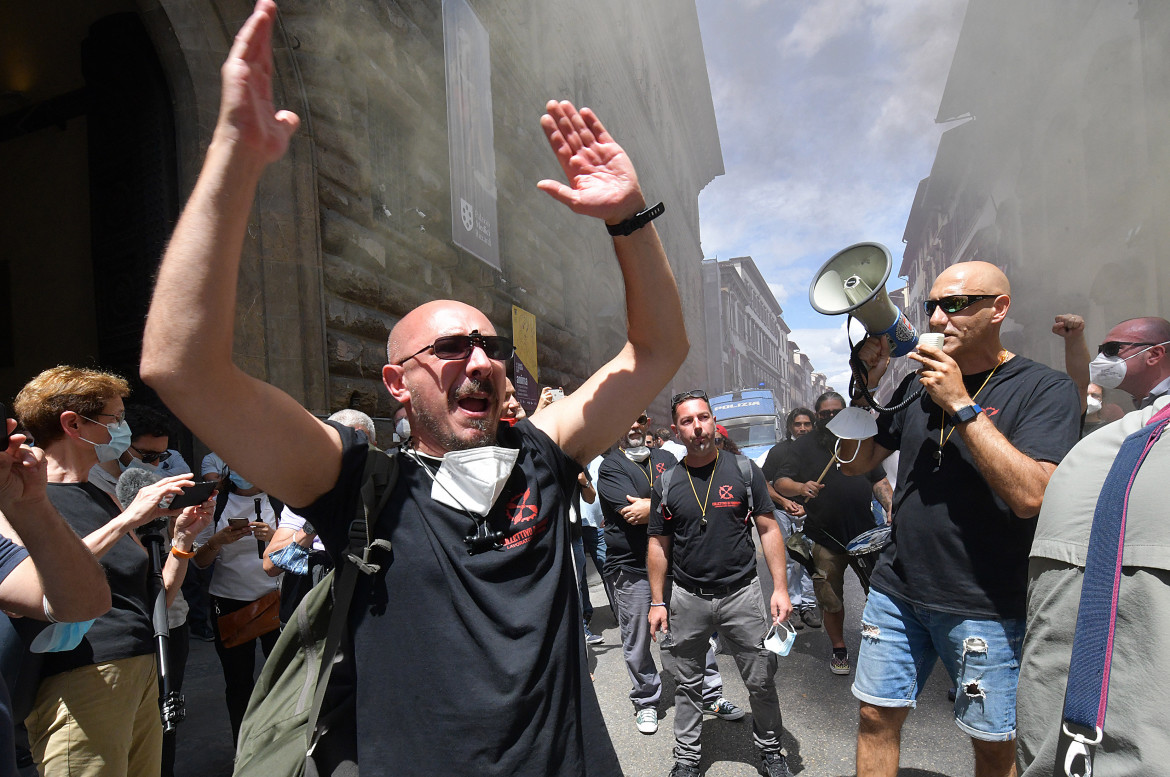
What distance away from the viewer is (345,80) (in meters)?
4.72

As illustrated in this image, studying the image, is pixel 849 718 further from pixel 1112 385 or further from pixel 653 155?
pixel 653 155

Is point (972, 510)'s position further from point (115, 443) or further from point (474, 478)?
point (115, 443)

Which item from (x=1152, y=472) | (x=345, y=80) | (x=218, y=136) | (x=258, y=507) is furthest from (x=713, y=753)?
(x=345, y=80)

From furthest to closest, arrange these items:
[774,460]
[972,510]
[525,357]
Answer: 1. [525,357]
2. [774,460]
3. [972,510]

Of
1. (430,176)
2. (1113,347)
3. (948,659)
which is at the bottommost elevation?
(948,659)

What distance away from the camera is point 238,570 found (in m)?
3.20

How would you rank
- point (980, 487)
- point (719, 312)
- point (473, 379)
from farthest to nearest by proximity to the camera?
point (719, 312), point (980, 487), point (473, 379)

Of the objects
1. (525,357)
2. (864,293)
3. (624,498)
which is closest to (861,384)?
(864,293)

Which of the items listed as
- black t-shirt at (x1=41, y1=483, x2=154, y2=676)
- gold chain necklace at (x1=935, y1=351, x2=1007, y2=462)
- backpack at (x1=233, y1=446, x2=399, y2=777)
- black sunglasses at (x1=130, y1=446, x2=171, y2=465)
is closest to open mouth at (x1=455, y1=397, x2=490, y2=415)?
backpack at (x1=233, y1=446, x2=399, y2=777)

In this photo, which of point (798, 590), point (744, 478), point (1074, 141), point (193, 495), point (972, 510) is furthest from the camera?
point (1074, 141)

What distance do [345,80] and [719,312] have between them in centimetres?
3527

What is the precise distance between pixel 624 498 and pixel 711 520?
0.82m

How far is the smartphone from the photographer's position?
2.15m

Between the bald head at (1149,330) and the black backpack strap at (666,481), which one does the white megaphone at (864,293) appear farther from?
the bald head at (1149,330)
